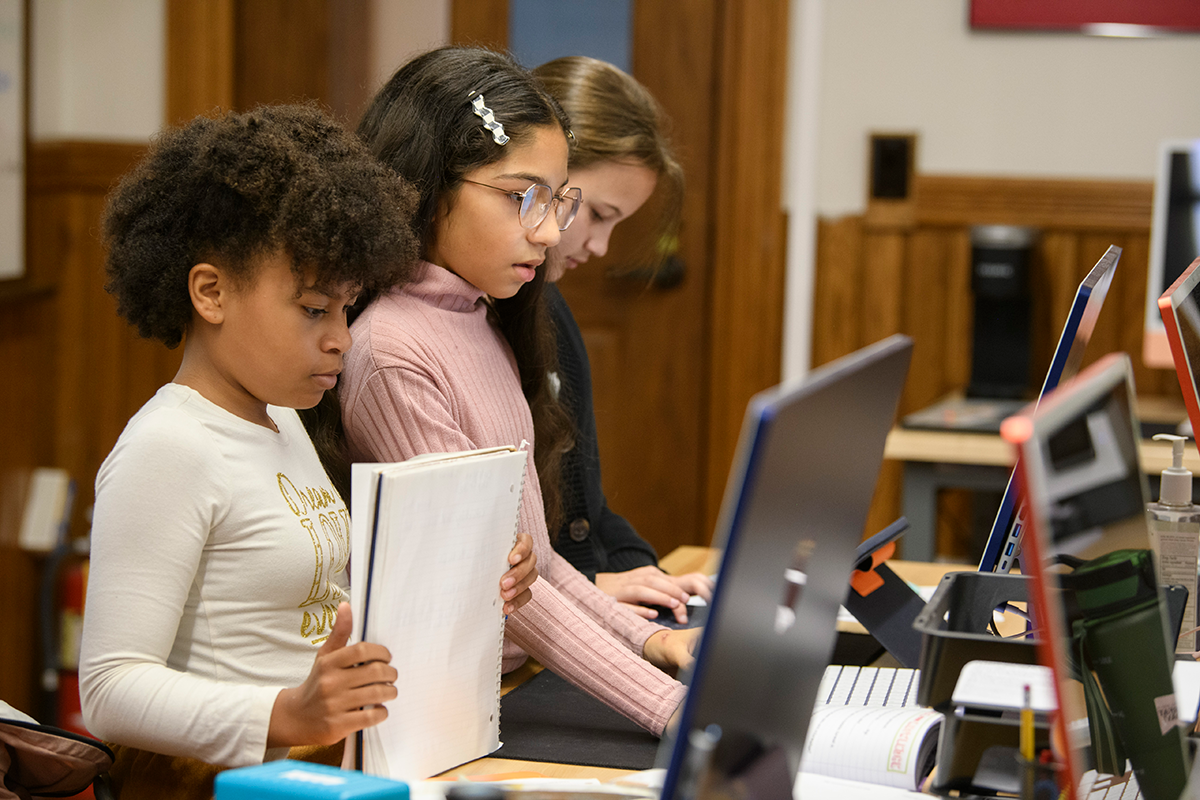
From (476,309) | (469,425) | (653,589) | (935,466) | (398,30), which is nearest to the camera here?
(469,425)

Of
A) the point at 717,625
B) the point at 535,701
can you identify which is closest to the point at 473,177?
the point at 535,701

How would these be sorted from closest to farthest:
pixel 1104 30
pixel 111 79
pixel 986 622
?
pixel 986 622
pixel 1104 30
pixel 111 79

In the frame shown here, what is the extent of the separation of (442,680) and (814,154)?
2.37m

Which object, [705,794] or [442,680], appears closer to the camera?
[705,794]

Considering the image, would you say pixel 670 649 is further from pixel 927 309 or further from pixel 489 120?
pixel 927 309

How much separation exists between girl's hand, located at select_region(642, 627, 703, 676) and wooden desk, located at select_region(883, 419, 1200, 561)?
114 centimetres

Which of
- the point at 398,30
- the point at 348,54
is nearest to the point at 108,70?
the point at 348,54

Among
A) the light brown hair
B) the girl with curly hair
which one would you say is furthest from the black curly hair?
the light brown hair

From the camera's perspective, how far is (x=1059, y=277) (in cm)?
295

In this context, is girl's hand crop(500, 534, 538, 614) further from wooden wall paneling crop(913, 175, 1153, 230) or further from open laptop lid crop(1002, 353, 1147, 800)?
wooden wall paneling crop(913, 175, 1153, 230)

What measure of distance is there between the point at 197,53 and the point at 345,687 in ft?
8.66

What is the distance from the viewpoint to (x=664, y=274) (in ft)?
10.2

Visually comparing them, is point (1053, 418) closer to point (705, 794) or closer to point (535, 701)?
point (705, 794)

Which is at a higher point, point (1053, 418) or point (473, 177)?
point (473, 177)
